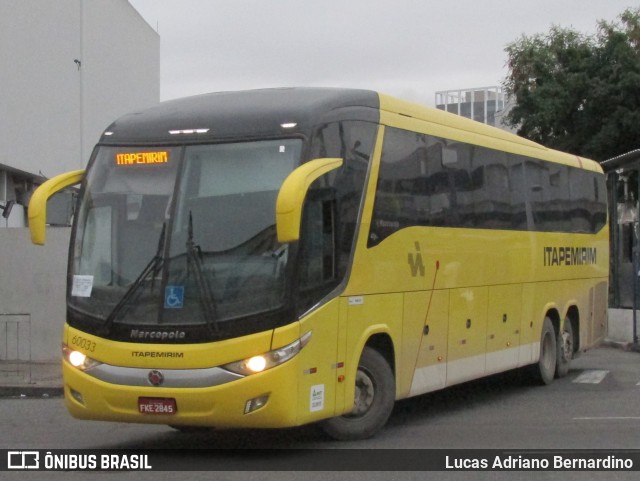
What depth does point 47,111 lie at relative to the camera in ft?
104

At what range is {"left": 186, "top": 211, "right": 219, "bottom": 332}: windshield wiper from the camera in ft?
31.4

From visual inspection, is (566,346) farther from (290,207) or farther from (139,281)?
(290,207)

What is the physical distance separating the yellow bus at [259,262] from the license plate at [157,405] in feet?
0.04

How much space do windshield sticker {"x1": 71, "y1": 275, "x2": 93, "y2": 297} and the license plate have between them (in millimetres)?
1210

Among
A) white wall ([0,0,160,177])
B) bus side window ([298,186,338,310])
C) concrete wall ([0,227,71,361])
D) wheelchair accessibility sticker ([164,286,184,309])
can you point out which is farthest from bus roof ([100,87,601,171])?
white wall ([0,0,160,177])

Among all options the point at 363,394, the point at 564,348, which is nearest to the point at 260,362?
the point at 363,394

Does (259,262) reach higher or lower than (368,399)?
higher

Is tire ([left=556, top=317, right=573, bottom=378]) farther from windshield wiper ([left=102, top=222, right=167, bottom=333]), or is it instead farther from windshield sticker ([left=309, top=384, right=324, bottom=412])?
windshield wiper ([left=102, top=222, right=167, bottom=333])

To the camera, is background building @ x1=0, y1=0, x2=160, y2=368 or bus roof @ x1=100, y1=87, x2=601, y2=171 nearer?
Answer: bus roof @ x1=100, y1=87, x2=601, y2=171

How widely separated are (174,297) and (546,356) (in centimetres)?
862

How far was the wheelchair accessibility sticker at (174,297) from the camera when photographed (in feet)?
31.9

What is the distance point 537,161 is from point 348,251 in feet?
21.3

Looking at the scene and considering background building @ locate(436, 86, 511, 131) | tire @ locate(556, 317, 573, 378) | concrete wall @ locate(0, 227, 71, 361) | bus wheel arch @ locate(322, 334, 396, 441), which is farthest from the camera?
background building @ locate(436, 86, 511, 131)
